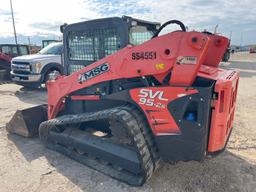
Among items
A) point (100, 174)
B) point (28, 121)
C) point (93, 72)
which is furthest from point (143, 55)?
point (28, 121)

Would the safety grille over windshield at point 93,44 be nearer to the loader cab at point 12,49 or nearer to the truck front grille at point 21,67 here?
the truck front grille at point 21,67

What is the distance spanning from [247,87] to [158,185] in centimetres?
881

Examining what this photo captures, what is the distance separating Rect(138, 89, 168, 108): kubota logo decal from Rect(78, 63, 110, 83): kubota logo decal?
67cm

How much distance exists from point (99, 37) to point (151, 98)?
1.54 m

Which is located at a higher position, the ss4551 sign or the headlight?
the ss4551 sign

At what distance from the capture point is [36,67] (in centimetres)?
991

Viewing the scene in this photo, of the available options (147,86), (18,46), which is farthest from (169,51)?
(18,46)

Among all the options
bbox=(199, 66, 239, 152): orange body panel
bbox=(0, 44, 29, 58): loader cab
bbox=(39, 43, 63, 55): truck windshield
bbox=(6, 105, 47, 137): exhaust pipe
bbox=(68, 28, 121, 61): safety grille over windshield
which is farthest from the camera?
bbox=(0, 44, 29, 58): loader cab

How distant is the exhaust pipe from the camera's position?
4.98 meters

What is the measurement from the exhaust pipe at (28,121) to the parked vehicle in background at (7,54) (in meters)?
9.17

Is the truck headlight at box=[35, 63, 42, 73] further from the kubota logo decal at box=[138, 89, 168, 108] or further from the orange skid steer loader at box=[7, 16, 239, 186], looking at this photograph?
the kubota logo decal at box=[138, 89, 168, 108]

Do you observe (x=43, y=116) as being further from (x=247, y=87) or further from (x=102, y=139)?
(x=247, y=87)

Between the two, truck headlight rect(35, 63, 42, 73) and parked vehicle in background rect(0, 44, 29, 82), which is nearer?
truck headlight rect(35, 63, 42, 73)

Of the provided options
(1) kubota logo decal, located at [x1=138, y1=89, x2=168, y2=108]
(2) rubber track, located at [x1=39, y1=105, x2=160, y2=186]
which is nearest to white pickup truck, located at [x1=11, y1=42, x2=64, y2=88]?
(2) rubber track, located at [x1=39, y1=105, x2=160, y2=186]
